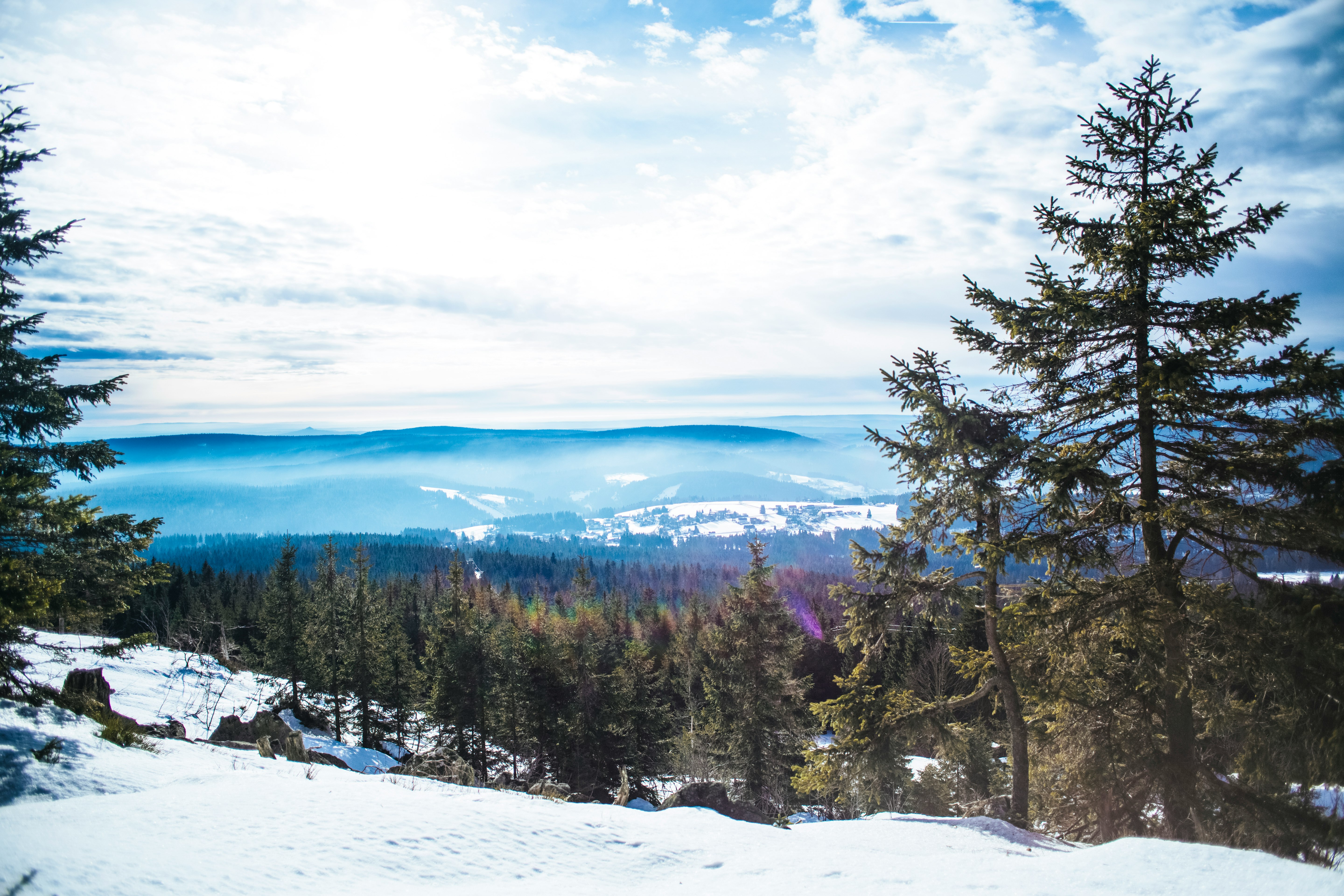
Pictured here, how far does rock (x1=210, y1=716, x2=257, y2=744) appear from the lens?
689 inches

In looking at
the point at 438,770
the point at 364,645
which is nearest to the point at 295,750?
the point at 438,770

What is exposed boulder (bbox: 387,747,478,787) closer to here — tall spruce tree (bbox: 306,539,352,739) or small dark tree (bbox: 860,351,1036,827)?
small dark tree (bbox: 860,351,1036,827)

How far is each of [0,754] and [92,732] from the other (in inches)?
84.1

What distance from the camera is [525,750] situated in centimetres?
3169

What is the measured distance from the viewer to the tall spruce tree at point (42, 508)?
9.42m

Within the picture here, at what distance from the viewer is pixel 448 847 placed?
646 cm

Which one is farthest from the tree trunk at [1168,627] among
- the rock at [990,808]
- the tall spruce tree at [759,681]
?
the tall spruce tree at [759,681]

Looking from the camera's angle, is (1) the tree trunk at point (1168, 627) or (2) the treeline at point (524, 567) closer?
(1) the tree trunk at point (1168, 627)

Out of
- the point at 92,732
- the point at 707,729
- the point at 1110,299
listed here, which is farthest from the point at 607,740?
the point at 1110,299

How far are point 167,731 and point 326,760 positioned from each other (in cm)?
378

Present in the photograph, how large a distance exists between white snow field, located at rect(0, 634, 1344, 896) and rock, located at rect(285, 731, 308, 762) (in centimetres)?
438

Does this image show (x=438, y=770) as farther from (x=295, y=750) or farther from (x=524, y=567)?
(x=524, y=567)

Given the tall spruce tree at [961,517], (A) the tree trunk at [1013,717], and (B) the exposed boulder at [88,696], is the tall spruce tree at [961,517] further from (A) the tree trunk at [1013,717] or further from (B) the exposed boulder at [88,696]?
(B) the exposed boulder at [88,696]

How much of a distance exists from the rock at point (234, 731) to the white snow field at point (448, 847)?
32.3ft
